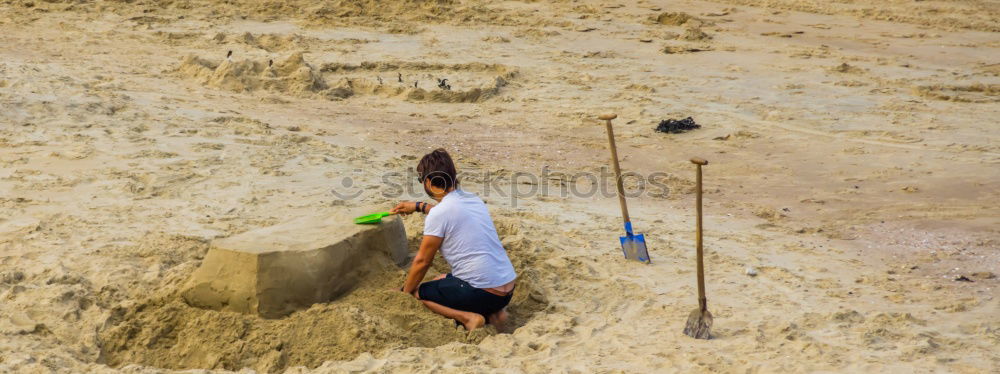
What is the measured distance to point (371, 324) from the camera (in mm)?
4344

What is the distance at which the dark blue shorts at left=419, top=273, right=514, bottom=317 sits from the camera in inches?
179

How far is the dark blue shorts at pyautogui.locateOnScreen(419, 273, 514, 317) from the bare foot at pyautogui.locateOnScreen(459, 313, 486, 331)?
0.04 metres

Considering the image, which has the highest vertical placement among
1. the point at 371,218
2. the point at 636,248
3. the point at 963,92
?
the point at 371,218

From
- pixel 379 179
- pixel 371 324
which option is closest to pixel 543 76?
pixel 379 179

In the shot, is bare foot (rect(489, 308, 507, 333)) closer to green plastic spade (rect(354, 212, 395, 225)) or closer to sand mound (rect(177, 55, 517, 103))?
green plastic spade (rect(354, 212, 395, 225))

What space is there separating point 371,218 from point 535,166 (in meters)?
2.91

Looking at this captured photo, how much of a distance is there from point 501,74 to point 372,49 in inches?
65.4

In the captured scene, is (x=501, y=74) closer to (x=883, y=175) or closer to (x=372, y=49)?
(x=372, y=49)

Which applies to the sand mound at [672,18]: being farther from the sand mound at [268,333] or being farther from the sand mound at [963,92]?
the sand mound at [268,333]

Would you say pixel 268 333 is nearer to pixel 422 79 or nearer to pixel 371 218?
pixel 371 218

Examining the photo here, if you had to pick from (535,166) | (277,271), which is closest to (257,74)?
(535,166)

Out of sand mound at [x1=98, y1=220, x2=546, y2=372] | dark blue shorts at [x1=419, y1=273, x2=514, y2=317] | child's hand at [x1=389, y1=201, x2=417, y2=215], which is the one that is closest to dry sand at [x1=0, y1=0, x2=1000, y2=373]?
sand mound at [x1=98, y1=220, x2=546, y2=372]

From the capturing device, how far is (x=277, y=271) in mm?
4363

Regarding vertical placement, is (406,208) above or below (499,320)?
above
